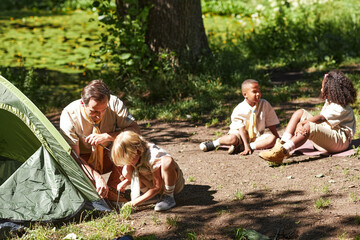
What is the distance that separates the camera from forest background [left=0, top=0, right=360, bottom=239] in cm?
792

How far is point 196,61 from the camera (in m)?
8.55

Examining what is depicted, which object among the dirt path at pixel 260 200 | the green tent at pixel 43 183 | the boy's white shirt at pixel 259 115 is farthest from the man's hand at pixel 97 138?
the boy's white shirt at pixel 259 115

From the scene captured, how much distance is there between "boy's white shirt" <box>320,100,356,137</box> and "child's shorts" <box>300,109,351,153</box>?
57 mm

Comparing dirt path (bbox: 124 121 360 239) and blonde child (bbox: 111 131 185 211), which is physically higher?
blonde child (bbox: 111 131 185 211)

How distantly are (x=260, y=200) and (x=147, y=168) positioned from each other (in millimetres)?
1069

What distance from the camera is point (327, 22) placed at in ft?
35.0

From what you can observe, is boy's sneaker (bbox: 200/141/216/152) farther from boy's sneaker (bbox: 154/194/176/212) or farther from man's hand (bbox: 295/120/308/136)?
boy's sneaker (bbox: 154/194/176/212)

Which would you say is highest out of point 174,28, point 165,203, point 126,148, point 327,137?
point 174,28

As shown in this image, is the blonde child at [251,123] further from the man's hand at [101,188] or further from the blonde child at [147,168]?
the man's hand at [101,188]

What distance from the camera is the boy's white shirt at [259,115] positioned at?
5.68m

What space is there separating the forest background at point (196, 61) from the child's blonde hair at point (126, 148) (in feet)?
10.1

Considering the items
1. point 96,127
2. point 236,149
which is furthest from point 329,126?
point 96,127

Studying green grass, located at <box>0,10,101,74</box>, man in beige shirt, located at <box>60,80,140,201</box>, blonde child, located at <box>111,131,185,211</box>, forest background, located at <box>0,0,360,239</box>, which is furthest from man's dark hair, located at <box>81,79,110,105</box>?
green grass, located at <box>0,10,101,74</box>

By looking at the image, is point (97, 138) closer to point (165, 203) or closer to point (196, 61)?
point (165, 203)
